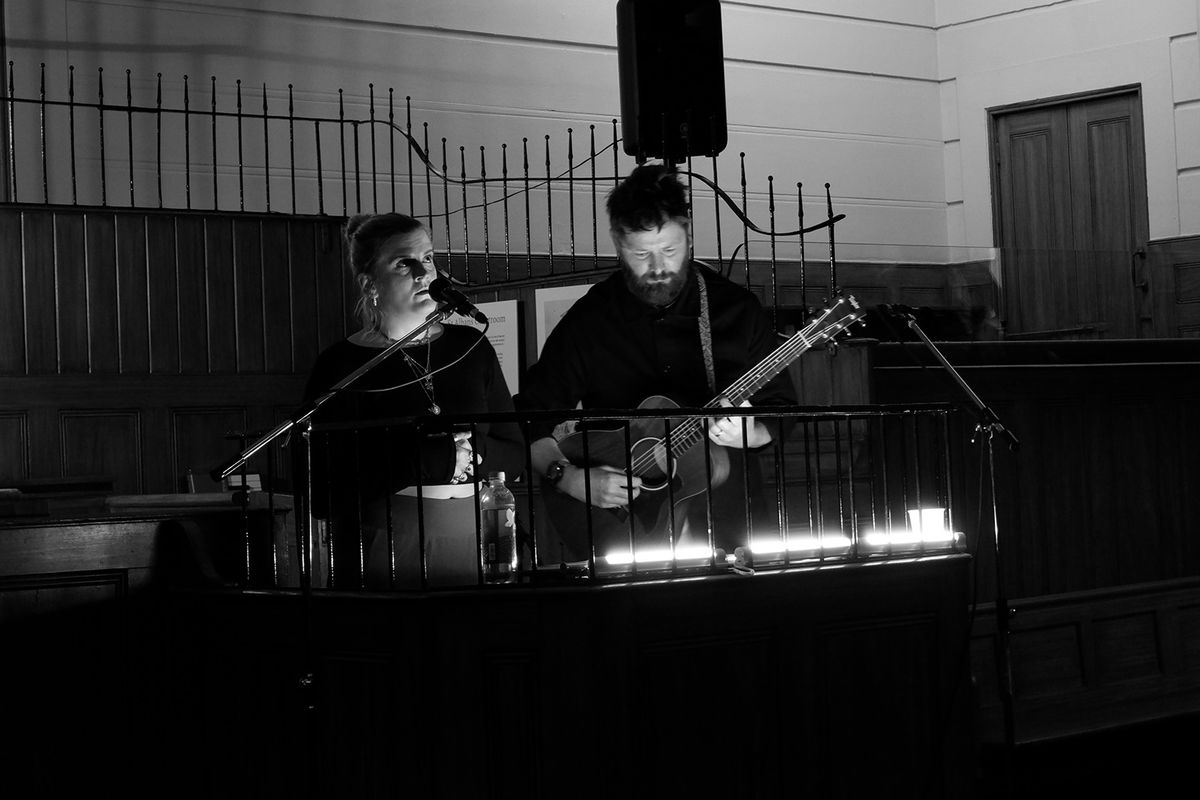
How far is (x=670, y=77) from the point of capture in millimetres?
6656

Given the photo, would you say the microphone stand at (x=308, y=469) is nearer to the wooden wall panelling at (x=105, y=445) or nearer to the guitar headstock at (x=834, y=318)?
the guitar headstock at (x=834, y=318)

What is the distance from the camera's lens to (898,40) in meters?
9.66

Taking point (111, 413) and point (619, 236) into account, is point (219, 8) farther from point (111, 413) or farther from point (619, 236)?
point (619, 236)

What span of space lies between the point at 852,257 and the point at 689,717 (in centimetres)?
424

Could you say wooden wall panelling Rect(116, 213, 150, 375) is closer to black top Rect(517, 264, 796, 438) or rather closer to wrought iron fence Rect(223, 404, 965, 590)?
wrought iron fence Rect(223, 404, 965, 590)

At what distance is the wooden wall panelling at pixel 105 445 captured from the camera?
245 inches

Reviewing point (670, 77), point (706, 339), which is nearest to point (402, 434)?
point (706, 339)

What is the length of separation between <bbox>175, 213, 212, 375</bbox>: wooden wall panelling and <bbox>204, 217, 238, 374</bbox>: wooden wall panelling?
23mm

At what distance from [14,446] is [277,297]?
1.37m

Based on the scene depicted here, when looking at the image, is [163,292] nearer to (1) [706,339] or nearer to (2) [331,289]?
(2) [331,289]

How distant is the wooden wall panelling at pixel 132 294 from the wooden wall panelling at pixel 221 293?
29 cm

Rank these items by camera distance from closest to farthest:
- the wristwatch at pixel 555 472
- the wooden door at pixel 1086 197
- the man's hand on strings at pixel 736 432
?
the man's hand on strings at pixel 736 432 → the wristwatch at pixel 555 472 → the wooden door at pixel 1086 197

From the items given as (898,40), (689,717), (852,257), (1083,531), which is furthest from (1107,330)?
(689,717)

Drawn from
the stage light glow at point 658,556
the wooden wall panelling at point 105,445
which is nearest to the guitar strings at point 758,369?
the stage light glow at point 658,556
